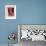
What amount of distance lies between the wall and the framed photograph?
0.08 metres

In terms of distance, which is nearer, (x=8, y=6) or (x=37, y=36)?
(x=37, y=36)

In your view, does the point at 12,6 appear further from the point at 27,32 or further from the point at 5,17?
the point at 27,32

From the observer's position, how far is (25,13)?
352 cm

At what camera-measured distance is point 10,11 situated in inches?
140

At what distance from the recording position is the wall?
351cm

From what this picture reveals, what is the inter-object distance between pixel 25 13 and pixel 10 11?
0.42m

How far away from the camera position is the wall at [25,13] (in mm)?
3506

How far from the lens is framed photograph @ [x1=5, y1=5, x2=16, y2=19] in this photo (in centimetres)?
353

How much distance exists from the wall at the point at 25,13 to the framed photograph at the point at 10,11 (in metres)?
0.08

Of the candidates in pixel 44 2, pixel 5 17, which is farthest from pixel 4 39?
pixel 44 2

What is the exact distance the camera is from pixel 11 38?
3.42 m

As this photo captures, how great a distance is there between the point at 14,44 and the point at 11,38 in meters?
0.18

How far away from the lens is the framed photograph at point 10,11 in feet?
11.6

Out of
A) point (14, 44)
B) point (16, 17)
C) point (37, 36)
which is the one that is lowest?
point (14, 44)
